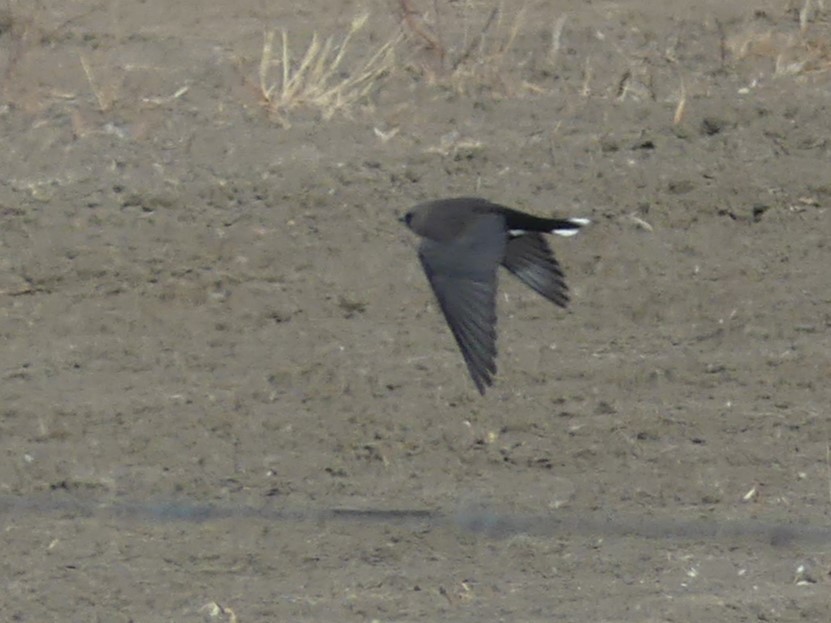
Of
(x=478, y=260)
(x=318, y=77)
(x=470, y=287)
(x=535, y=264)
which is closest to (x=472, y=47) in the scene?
(x=318, y=77)

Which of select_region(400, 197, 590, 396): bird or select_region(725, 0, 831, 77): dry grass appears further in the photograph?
select_region(725, 0, 831, 77): dry grass

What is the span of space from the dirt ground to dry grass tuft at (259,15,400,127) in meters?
0.03

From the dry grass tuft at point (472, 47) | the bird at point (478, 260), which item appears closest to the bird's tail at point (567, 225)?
the bird at point (478, 260)

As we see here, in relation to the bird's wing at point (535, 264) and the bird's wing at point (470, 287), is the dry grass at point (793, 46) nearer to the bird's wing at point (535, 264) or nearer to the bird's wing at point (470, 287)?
the bird's wing at point (535, 264)

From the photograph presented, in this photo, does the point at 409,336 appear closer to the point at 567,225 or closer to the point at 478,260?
the point at 567,225

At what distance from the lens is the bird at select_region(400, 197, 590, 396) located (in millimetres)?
5055

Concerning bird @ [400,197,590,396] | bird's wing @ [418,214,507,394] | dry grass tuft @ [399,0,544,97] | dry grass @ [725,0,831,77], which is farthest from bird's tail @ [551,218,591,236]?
dry grass @ [725,0,831,77]

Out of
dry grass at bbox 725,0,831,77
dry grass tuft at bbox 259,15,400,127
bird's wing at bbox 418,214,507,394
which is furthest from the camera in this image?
dry grass at bbox 725,0,831,77

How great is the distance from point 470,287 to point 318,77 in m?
2.52

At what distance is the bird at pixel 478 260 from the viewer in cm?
505

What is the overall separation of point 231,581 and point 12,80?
3413 millimetres

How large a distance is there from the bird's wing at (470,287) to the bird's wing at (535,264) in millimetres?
449

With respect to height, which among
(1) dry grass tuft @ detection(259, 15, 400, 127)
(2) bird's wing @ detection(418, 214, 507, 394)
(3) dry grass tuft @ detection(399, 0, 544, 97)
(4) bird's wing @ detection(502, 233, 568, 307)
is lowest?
(1) dry grass tuft @ detection(259, 15, 400, 127)

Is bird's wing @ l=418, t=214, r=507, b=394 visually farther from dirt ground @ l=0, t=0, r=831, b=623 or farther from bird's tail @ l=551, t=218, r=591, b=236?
bird's tail @ l=551, t=218, r=591, b=236
